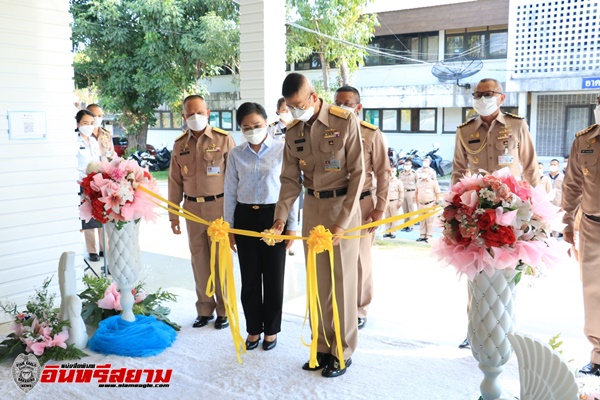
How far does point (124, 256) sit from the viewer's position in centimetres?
382

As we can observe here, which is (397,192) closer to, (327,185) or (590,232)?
(590,232)

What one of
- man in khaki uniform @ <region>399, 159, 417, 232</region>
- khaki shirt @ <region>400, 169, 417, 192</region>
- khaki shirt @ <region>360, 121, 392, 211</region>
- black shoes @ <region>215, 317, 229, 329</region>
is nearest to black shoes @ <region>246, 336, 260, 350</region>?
black shoes @ <region>215, 317, 229, 329</region>

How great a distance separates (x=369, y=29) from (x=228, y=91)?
9757mm

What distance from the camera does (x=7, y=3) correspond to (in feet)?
14.2

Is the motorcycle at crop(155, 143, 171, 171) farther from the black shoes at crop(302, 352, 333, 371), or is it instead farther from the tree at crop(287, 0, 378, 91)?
the black shoes at crop(302, 352, 333, 371)

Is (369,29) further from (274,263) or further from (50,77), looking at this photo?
(274,263)

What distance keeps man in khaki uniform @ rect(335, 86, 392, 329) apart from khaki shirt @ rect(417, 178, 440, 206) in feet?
16.3

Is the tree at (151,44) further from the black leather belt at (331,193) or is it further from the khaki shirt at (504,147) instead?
the black leather belt at (331,193)

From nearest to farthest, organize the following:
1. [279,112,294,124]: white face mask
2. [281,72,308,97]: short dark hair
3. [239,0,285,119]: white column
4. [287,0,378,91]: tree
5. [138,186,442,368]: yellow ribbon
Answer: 1. [138,186,442,368]: yellow ribbon
2. [281,72,308,97]: short dark hair
3. [239,0,285,119]: white column
4. [279,112,294,124]: white face mask
5. [287,0,378,91]: tree

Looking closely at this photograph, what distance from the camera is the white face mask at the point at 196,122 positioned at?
4.01 m

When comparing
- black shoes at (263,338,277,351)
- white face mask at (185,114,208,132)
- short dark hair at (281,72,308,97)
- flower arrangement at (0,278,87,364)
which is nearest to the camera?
short dark hair at (281,72,308,97)

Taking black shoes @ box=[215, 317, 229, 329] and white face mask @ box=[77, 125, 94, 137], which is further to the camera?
white face mask @ box=[77, 125, 94, 137]

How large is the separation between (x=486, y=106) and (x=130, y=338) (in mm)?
2745

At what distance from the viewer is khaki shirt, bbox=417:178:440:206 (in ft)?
29.6
